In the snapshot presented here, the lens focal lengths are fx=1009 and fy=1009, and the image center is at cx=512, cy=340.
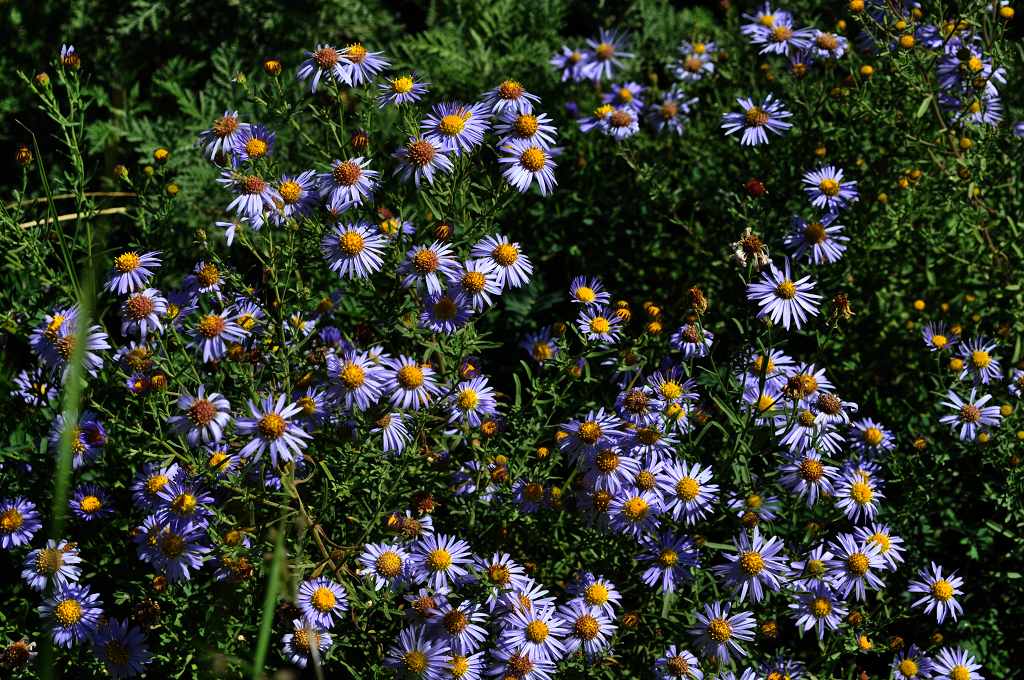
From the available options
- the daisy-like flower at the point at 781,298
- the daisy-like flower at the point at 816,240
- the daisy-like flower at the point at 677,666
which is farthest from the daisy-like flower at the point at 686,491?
the daisy-like flower at the point at 816,240

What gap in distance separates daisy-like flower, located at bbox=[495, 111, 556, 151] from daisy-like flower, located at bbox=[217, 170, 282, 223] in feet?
1.90

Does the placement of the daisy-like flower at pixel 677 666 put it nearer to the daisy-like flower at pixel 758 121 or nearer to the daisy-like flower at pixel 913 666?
the daisy-like flower at pixel 913 666

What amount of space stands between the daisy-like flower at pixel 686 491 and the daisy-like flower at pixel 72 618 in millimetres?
1390

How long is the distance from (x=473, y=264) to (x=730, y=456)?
764mm

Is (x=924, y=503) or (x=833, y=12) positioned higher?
(x=833, y=12)

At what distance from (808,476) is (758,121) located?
3.75 ft

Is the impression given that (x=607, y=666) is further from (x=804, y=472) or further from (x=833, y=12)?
(x=833, y=12)

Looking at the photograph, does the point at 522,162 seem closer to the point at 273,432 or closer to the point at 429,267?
the point at 429,267

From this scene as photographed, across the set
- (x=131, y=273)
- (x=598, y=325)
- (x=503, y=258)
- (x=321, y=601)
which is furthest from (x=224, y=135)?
(x=321, y=601)

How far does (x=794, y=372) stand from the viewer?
8.75 ft

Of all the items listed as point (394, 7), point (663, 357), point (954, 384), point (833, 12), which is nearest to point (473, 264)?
point (663, 357)

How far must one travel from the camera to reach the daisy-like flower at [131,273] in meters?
2.54

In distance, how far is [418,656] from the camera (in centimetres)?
221

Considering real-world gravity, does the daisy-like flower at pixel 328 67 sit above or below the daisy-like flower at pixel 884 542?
above
